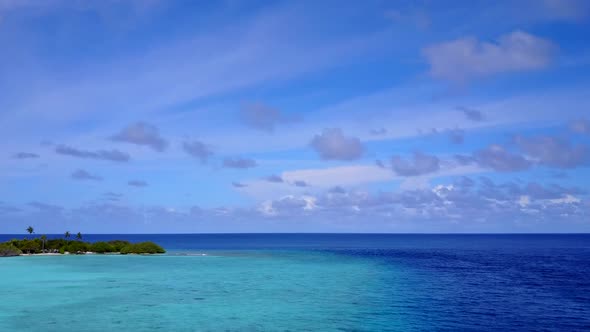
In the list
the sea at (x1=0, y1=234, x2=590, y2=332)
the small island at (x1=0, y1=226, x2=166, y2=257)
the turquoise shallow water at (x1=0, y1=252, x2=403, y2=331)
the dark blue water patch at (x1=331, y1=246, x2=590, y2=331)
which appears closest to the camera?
the turquoise shallow water at (x1=0, y1=252, x2=403, y2=331)

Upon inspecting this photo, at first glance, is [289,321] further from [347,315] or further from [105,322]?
[105,322]

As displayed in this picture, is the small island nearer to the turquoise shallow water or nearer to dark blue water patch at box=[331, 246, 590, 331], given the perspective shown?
the turquoise shallow water

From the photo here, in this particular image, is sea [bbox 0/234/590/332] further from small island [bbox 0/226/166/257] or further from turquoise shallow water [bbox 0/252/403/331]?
small island [bbox 0/226/166/257]

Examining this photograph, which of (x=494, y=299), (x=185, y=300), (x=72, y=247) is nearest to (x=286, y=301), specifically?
(x=185, y=300)

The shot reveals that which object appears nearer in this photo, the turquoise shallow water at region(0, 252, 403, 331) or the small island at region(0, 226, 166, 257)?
the turquoise shallow water at region(0, 252, 403, 331)

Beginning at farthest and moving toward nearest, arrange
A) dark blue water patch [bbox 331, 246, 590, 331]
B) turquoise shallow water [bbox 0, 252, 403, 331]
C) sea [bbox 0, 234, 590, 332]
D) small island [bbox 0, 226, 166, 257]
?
small island [bbox 0, 226, 166, 257]
dark blue water patch [bbox 331, 246, 590, 331]
sea [bbox 0, 234, 590, 332]
turquoise shallow water [bbox 0, 252, 403, 331]

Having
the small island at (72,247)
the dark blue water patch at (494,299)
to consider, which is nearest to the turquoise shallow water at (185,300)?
the dark blue water patch at (494,299)

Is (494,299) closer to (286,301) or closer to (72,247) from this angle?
(286,301)

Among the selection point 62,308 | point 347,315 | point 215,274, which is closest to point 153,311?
point 62,308

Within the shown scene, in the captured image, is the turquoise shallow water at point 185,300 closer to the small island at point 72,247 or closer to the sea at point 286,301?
the sea at point 286,301

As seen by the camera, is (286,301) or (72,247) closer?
(286,301)

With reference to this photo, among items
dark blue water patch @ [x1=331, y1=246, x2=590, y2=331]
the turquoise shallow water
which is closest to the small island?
the turquoise shallow water

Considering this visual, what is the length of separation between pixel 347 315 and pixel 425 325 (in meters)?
6.81

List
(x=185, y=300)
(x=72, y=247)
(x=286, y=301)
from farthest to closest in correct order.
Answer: (x=72, y=247), (x=185, y=300), (x=286, y=301)
